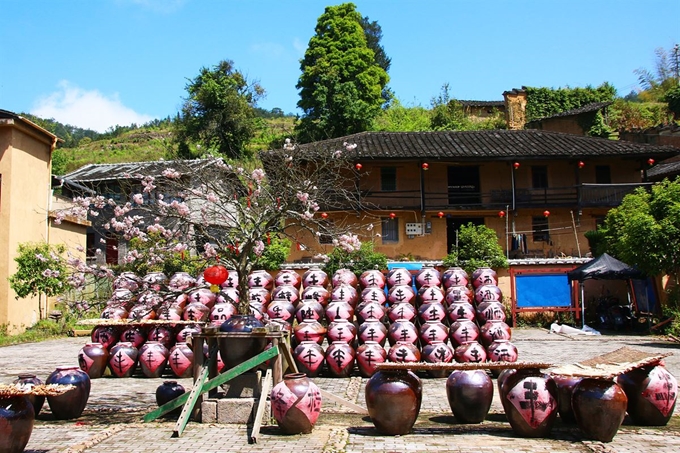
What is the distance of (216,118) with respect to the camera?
39750mm

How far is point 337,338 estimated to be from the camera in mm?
12883

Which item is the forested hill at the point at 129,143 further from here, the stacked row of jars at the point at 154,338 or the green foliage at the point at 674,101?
the stacked row of jars at the point at 154,338

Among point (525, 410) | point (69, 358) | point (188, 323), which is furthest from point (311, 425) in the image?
point (69, 358)

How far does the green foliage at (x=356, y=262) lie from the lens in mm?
22375

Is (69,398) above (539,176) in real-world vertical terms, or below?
below

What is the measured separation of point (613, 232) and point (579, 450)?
17.2 m

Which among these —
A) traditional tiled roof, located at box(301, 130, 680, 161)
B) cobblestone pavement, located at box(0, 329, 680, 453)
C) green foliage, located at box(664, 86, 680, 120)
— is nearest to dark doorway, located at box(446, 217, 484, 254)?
traditional tiled roof, located at box(301, 130, 680, 161)

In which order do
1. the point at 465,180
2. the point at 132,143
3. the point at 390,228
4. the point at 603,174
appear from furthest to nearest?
the point at 132,143
the point at 603,174
the point at 465,180
the point at 390,228

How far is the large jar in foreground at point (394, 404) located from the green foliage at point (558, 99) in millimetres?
38755

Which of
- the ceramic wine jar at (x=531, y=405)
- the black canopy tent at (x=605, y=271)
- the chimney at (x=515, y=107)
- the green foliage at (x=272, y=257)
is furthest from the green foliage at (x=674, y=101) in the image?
the ceramic wine jar at (x=531, y=405)

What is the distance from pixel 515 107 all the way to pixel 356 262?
1018 inches

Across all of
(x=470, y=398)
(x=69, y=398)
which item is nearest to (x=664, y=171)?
(x=470, y=398)

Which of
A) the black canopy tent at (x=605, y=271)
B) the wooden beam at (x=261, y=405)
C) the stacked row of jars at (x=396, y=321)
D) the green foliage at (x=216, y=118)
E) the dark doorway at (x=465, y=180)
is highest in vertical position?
the green foliage at (x=216, y=118)

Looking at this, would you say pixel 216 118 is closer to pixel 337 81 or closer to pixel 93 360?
pixel 337 81
